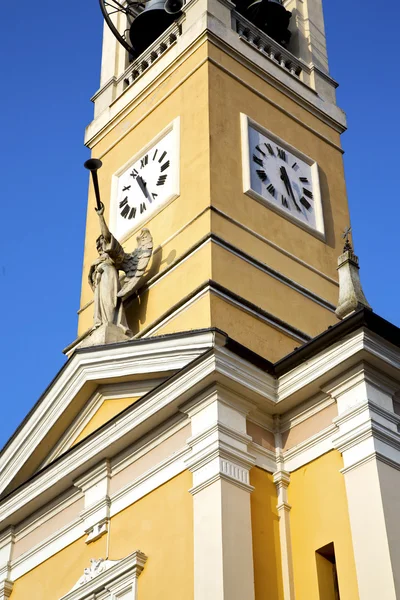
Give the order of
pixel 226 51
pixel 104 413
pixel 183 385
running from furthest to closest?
1. pixel 226 51
2. pixel 104 413
3. pixel 183 385

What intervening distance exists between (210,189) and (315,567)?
21.1ft

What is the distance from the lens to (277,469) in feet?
41.7

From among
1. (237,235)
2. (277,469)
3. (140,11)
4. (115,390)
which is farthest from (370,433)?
(140,11)

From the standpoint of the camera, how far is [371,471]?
11.5 metres

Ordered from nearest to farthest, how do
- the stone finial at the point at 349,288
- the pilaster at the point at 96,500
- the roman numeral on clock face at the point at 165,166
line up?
the stone finial at the point at 349,288 → the pilaster at the point at 96,500 → the roman numeral on clock face at the point at 165,166

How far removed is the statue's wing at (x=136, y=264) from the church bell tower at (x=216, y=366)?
3cm

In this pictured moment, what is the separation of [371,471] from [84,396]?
14.7ft

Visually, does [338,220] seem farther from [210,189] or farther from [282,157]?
[210,189]

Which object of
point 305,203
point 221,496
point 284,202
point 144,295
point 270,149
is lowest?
point 221,496

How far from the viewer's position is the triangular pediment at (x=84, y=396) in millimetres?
13633

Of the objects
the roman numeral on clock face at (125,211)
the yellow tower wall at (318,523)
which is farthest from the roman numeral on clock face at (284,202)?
the yellow tower wall at (318,523)

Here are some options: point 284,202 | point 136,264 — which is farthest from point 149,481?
point 284,202

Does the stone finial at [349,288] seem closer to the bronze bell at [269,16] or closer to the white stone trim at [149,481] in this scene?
the white stone trim at [149,481]

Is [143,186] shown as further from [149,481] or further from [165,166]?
[149,481]
